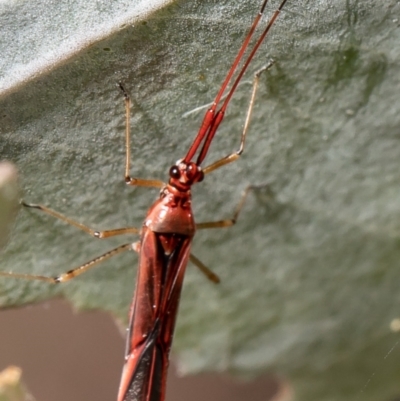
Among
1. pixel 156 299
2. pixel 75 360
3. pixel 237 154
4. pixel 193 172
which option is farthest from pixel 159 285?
pixel 75 360

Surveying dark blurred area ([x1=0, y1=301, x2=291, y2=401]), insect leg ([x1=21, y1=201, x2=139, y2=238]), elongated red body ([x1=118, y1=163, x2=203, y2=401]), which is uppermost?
insect leg ([x1=21, y1=201, x2=139, y2=238])

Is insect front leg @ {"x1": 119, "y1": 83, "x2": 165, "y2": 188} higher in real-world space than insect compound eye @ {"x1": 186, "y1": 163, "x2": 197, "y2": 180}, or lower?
higher

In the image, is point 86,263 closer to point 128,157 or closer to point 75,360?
point 128,157

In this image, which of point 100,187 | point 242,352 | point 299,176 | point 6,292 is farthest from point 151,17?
point 242,352

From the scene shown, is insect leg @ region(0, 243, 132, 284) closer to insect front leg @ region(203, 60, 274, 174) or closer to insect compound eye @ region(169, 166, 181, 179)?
insect compound eye @ region(169, 166, 181, 179)

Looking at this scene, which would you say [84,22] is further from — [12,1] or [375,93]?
[375,93]

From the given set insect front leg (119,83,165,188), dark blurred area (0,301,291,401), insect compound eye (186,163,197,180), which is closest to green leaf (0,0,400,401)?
insect front leg (119,83,165,188)

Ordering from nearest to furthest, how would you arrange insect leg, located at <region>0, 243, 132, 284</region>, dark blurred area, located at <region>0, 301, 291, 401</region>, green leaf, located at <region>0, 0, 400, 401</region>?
green leaf, located at <region>0, 0, 400, 401</region>
insect leg, located at <region>0, 243, 132, 284</region>
dark blurred area, located at <region>0, 301, 291, 401</region>
